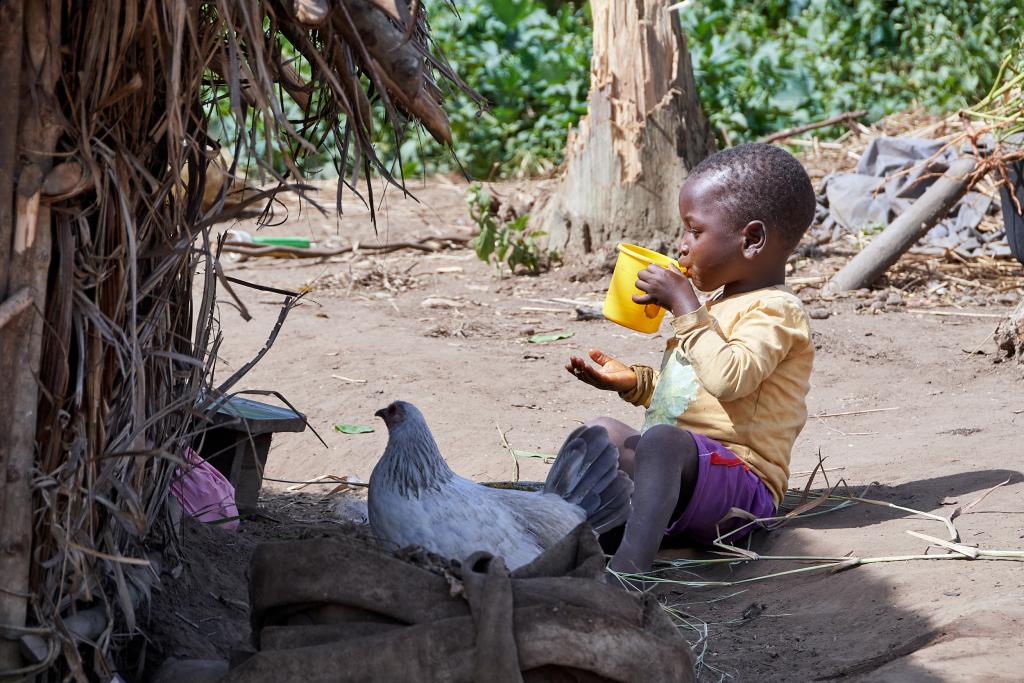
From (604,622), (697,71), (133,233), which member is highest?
A: (697,71)

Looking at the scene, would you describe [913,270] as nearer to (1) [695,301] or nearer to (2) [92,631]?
(1) [695,301]

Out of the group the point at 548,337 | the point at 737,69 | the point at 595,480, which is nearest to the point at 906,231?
the point at 548,337

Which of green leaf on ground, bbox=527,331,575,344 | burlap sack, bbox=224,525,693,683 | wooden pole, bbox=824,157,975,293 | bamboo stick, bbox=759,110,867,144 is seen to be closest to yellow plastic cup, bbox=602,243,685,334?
burlap sack, bbox=224,525,693,683

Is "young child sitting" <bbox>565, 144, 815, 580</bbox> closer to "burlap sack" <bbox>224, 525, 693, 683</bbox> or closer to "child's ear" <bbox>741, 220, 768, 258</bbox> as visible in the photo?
"child's ear" <bbox>741, 220, 768, 258</bbox>

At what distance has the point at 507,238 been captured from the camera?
8.25 metres

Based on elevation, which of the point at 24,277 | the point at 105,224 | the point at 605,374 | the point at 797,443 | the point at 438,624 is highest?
the point at 105,224

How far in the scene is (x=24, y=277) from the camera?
2.13m

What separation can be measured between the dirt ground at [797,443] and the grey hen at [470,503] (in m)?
0.34

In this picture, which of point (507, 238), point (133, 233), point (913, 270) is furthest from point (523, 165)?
point (133, 233)

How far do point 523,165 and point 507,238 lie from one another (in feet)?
9.53

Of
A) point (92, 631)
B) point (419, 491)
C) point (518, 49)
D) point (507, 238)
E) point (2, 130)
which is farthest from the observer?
point (518, 49)

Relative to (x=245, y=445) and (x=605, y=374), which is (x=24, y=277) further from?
(x=605, y=374)

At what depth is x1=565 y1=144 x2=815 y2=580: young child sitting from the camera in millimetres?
3359

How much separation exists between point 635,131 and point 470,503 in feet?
16.2
